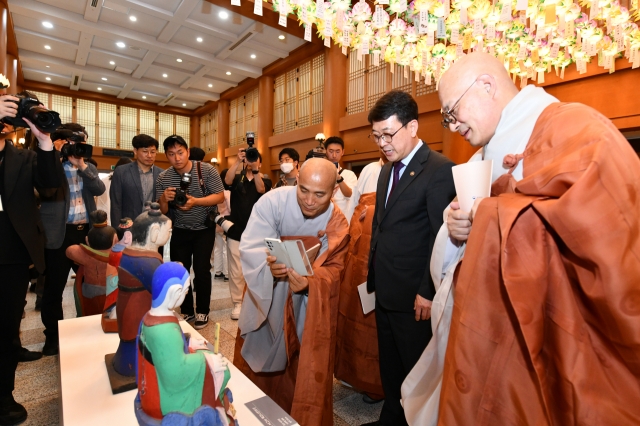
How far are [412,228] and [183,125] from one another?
44.7 feet

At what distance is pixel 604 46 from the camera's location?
145 inches

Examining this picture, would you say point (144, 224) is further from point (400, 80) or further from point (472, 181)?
point (400, 80)

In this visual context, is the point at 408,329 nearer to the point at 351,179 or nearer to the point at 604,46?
the point at 351,179

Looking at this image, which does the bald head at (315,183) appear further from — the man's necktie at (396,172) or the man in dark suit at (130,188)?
the man in dark suit at (130,188)

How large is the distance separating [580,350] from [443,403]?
1.18 feet

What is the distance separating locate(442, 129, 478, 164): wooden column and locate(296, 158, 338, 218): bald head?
4119 mm

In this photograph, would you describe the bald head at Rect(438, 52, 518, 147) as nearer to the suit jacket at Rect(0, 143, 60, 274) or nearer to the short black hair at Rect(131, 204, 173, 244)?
the short black hair at Rect(131, 204, 173, 244)

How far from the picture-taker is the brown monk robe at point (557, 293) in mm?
708

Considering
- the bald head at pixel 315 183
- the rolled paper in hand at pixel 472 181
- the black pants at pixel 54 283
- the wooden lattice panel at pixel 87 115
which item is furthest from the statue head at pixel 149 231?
the wooden lattice panel at pixel 87 115

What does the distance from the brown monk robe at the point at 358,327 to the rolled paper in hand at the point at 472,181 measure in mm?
1091

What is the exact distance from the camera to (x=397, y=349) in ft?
5.28

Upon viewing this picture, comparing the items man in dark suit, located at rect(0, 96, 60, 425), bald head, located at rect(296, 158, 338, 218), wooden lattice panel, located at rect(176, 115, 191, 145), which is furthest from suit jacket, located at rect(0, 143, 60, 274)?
wooden lattice panel, located at rect(176, 115, 191, 145)

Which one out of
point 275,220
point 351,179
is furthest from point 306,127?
point 275,220

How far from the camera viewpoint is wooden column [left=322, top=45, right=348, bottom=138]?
23.8 ft
